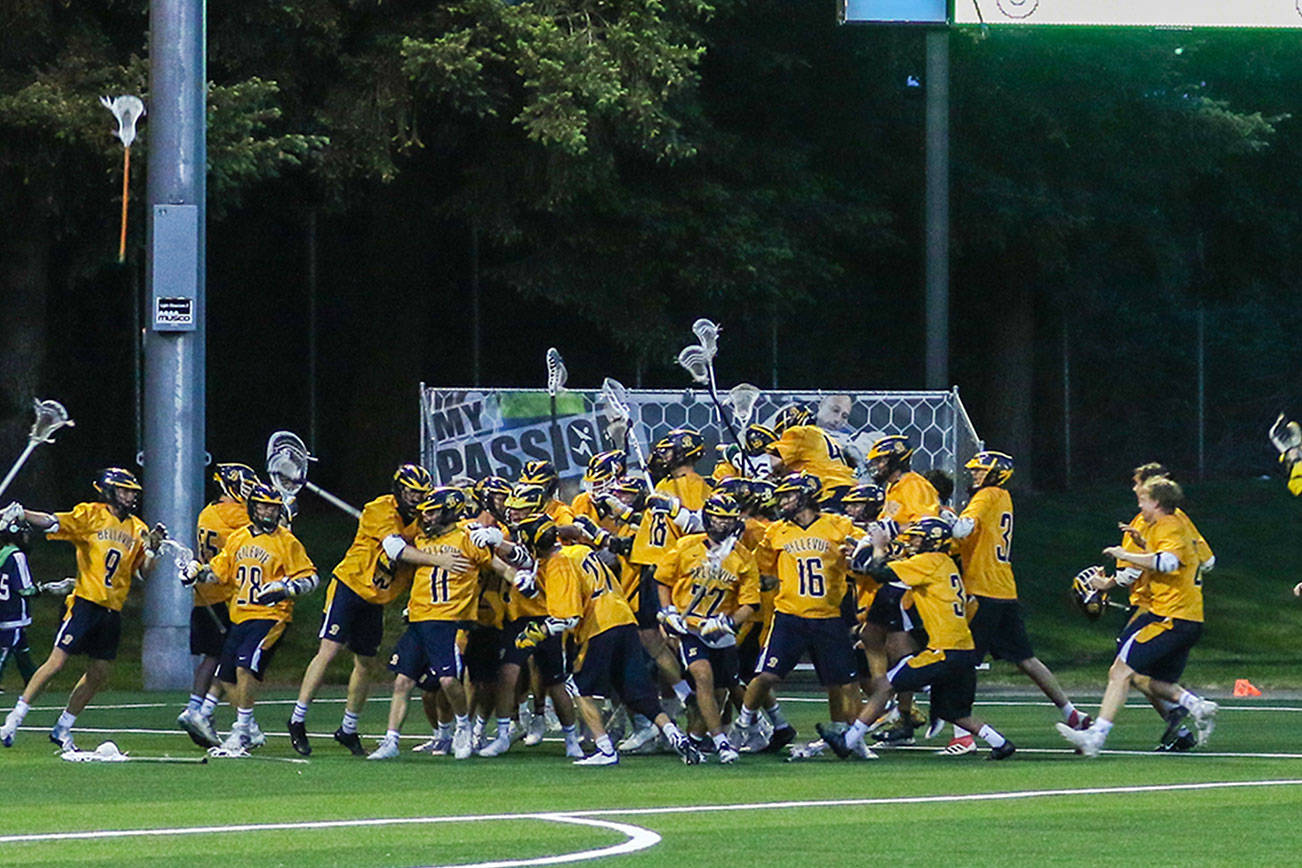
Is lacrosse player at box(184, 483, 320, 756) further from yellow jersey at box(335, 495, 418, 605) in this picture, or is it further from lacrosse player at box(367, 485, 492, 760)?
lacrosse player at box(367, 485, 492, 760)

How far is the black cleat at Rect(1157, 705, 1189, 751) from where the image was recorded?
15.5m

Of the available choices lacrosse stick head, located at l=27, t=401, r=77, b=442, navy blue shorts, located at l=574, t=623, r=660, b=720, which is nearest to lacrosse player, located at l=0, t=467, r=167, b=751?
lacrosse stick head, located at l=27, t=401, r=77, b=442

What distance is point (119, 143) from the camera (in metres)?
22.8

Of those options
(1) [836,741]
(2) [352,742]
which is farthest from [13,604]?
(1) [836,741]

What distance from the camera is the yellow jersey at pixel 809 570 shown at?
15.1 m

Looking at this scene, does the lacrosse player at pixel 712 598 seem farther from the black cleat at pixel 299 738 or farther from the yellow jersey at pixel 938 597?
the black cleat at pixel 299 738

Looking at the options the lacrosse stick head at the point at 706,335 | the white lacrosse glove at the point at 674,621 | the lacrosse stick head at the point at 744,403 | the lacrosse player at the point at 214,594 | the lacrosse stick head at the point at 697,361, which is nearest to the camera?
the white lacrosse glove at the point at 674,621

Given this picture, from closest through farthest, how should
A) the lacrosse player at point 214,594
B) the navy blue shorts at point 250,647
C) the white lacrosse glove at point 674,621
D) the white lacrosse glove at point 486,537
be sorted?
the white lacrosse glove at point 486,537, the white lacrosse glove at point 674,621, the navy blue shorts at point 250,647, the lacrosse player at point 214,594

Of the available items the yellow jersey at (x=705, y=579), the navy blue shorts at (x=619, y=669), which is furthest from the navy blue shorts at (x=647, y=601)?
the navy blue shorts at (x=619, y=669)

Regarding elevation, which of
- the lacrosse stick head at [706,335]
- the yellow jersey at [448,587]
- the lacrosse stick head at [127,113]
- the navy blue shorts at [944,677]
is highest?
the lacrosse stick head at [127,113]

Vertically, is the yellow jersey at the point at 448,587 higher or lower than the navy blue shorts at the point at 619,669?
higher

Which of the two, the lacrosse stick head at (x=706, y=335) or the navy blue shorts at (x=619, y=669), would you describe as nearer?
the navy blue shorts at (x=619, y=669)

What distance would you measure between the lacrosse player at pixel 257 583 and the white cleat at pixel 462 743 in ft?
4.39

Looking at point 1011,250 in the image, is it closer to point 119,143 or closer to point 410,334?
point 410,334
